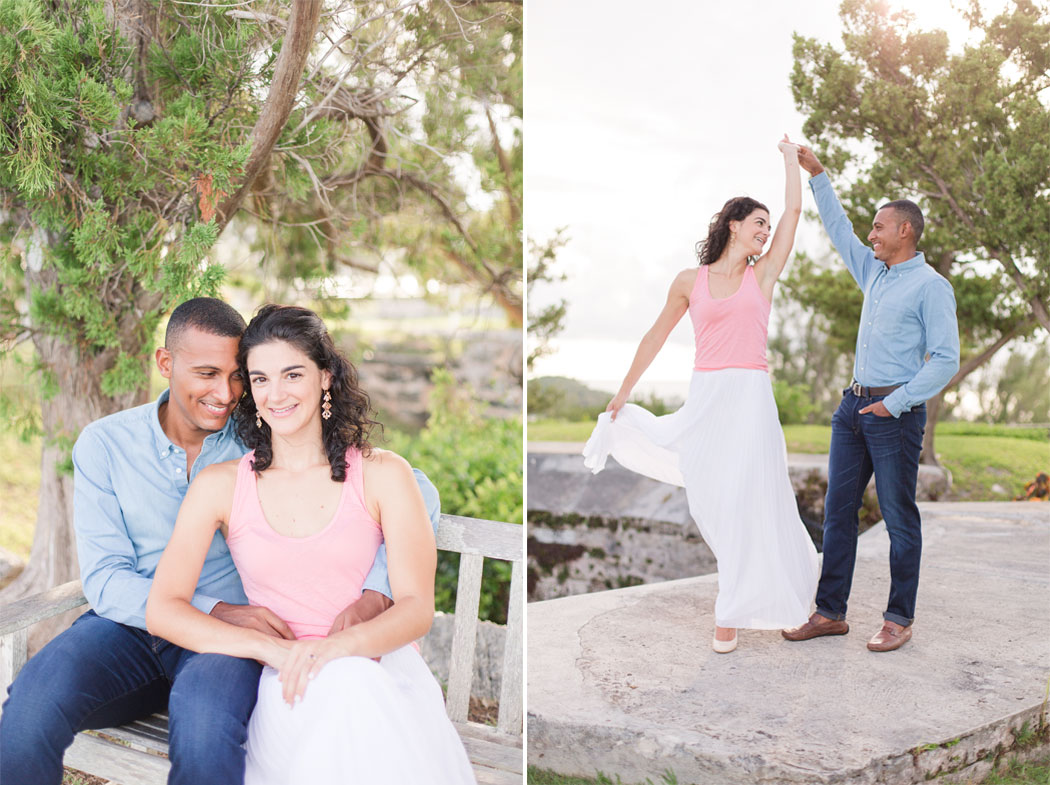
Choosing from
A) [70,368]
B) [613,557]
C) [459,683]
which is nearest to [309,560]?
[459,683]

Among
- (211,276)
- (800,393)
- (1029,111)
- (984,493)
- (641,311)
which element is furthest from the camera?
(641,311)

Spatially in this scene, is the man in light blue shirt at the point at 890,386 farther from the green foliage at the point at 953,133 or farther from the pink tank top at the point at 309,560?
the pink tank top at the point at 309,560

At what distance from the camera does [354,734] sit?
71.9 inches

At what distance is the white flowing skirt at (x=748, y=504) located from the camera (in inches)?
120

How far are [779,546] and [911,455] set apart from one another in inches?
21.0

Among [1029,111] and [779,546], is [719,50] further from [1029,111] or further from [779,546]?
[779,546]

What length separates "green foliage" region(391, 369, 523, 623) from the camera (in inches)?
164

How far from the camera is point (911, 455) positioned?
3021 millimetres

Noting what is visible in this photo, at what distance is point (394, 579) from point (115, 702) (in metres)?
0.75

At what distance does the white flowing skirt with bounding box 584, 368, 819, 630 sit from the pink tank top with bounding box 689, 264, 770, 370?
42 mm

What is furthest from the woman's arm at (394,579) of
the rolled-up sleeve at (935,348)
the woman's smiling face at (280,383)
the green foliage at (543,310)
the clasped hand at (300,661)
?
the green foliage at (543,310)

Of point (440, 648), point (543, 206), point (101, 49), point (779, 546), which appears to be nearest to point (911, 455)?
point (779, 546)

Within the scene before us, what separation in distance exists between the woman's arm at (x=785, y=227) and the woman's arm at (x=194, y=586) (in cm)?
181

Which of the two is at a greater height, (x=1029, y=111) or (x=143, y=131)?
(x=1029, y=111)
